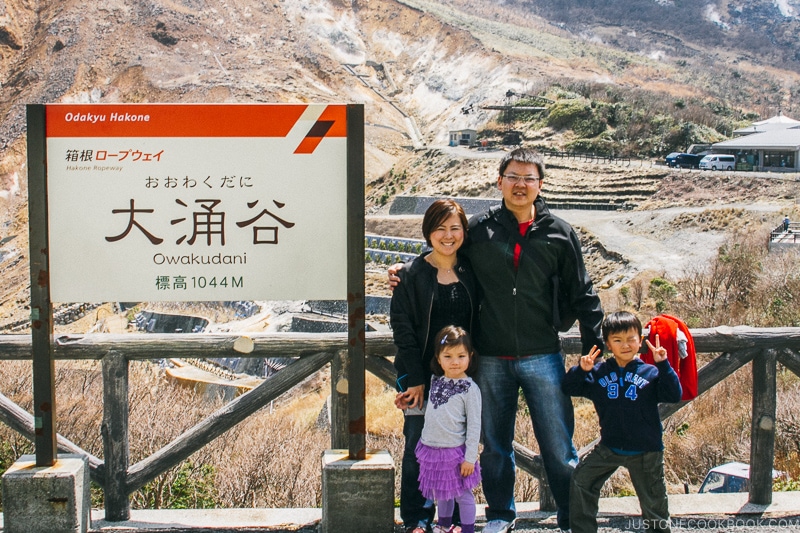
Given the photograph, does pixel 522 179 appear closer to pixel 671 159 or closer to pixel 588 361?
pixel 588 361

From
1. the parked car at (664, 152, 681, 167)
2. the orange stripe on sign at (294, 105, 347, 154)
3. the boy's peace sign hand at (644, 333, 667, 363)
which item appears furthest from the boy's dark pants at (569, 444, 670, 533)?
the parked car at (664, 152, 681, 167)

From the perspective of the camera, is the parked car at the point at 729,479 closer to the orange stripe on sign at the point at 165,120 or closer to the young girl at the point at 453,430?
the young girl at the point at 453,430

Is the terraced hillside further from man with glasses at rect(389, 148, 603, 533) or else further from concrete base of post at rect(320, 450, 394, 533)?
concrete base of post at rect(320, 450, 394, 533)

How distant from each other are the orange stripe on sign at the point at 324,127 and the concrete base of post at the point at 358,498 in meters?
1.29

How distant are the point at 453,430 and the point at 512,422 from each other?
283 millimetres

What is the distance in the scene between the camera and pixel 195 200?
10.7ft

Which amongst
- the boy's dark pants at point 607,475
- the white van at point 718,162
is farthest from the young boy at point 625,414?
the white van at point 718,162

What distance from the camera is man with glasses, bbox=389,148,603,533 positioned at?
10.4 ft

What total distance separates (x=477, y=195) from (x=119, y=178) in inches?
1715

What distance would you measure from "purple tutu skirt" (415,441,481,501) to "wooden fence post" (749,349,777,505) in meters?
1.42

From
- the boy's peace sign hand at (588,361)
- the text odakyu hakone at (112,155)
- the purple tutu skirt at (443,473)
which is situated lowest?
the purple tutu skirt at (443,473)

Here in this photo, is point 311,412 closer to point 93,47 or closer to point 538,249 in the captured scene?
point 538,249

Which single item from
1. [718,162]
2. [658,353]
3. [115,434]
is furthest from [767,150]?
[115,434]

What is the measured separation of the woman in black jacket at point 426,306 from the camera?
3160mm
